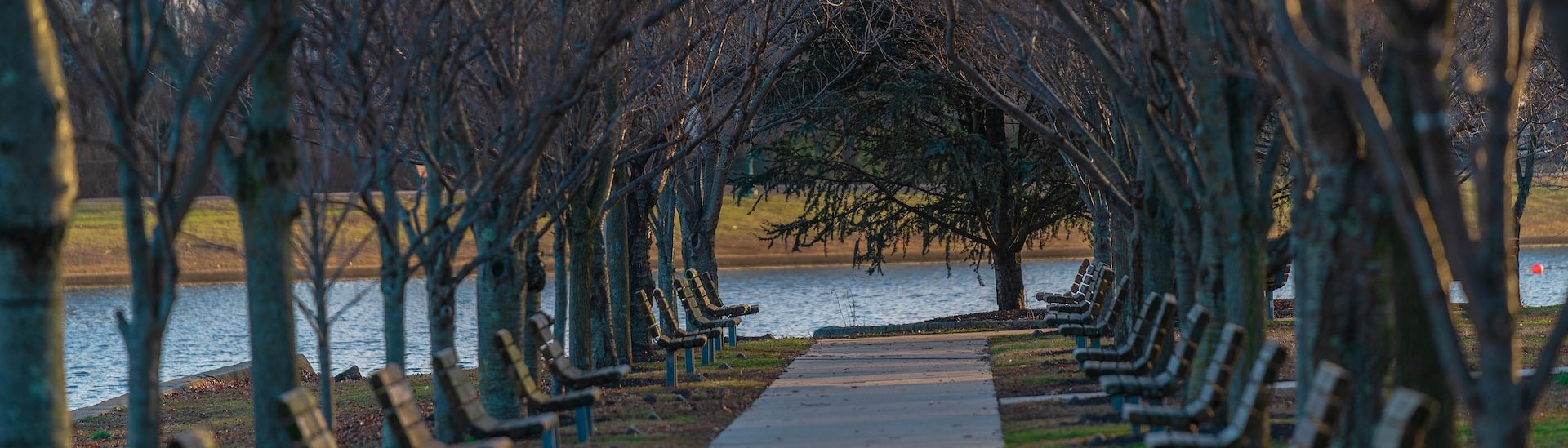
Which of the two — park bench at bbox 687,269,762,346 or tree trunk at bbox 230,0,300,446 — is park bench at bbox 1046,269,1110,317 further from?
tree trunk at bbox 230,0,300,446

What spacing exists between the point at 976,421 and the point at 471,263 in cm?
362

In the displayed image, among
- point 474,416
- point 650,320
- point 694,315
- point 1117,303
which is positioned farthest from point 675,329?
point 474,416

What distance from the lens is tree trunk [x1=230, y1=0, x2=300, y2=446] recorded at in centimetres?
705

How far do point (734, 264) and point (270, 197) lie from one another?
1651 inches

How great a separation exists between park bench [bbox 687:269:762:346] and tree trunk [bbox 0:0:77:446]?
40.9 ft

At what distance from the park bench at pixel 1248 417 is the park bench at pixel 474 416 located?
3251 mm

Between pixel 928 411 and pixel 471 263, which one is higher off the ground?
pixel 471 263

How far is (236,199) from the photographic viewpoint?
7.20 m

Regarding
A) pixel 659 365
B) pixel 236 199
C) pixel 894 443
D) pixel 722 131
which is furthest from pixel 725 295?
pixel 236 199

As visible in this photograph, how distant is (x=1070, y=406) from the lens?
11531 mm

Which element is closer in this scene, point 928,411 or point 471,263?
point 471,263

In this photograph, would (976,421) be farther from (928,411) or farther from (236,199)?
(236,199)

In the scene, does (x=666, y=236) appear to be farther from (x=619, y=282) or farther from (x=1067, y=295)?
(x=1067, y=295)

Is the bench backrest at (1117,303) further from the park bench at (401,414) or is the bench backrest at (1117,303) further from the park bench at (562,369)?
the park bench at (401,414)
